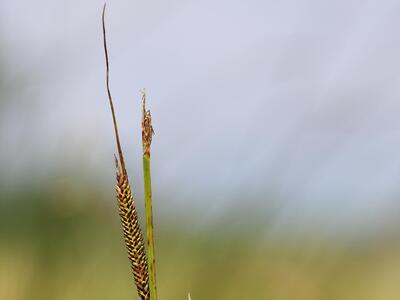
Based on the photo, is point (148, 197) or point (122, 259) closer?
point (148, 197)

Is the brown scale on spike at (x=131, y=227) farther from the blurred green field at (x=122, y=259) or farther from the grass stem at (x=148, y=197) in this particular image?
the blurred green field at (x=122, y=259)

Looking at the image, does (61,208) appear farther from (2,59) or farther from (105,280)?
(2,59)

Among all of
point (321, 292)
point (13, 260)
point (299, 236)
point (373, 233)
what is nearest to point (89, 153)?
point (13, 260)

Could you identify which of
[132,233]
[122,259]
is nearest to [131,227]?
[132,233]

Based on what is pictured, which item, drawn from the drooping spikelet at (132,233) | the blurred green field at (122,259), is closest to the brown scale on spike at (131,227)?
the drooping spikelet at (132,233)

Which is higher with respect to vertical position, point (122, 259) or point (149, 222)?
point (122, 259)

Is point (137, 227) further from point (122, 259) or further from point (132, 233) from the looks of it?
point (122, 259)
